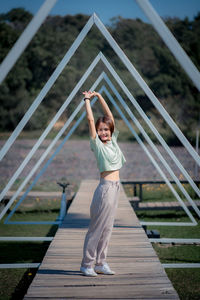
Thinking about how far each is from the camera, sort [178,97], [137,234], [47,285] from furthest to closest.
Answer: [178,97] < [137,234] < [47,285]

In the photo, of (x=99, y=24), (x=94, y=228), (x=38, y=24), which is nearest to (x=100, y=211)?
(x=94, y=228)

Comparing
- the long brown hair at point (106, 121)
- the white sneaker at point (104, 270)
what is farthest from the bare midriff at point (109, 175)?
the white sneaker at point (104, 270)

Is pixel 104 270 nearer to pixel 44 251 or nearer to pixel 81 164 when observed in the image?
pixel 44 251

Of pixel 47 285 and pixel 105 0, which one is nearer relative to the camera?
pixel 47 285

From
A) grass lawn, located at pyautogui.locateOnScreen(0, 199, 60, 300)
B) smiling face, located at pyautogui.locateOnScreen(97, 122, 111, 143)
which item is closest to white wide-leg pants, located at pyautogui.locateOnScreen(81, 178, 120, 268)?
smiling face, located at pyautogui.locateOnScreen(97, 122, 111, 143)

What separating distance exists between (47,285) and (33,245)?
405 cm

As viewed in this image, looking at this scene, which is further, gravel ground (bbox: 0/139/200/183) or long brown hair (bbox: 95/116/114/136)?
gravel ground (bbox: 0/139/200/183)

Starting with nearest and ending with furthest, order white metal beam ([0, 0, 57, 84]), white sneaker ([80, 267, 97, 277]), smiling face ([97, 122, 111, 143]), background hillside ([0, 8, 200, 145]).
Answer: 1. white metal beam ([0, 0, 57, 84])
2. white sneaker ([80, 267, 97, 277])
3. smiling face ([97, 122, 111, 143])
4. background hillside ([0, 8, 200, 145])

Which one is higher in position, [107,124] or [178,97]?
[178,97]

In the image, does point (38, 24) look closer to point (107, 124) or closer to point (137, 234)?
point (107, 124)

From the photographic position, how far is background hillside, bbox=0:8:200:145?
988 centimetres

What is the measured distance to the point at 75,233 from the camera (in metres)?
5.54

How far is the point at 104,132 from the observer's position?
357 cm

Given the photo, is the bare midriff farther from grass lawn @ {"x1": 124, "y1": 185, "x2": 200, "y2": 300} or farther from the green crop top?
grass lawn @ {"x1": 124, "y1": 185, "x2": 200, "y2": 300}
